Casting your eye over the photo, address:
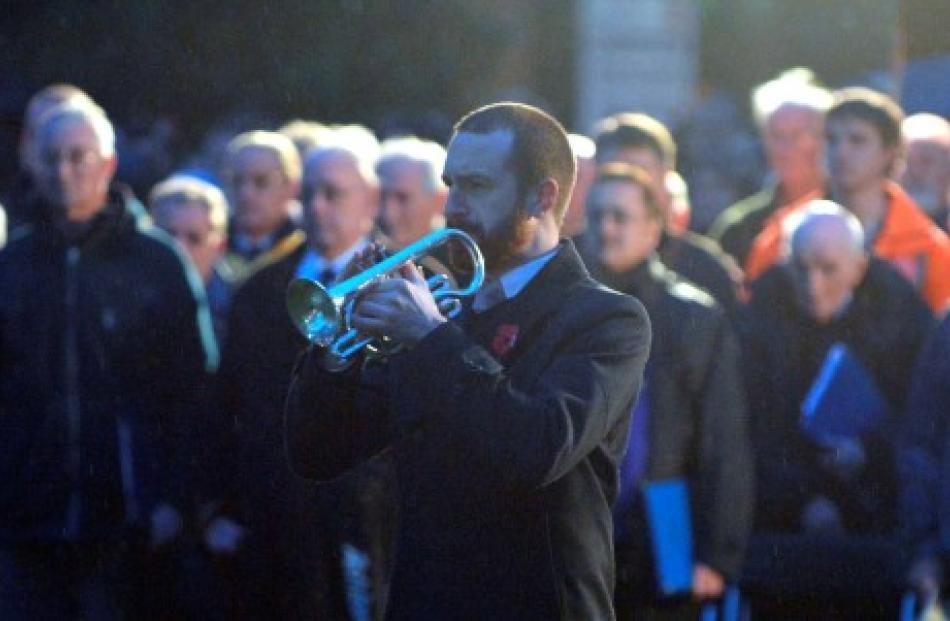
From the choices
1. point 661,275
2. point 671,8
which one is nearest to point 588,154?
point 661,275

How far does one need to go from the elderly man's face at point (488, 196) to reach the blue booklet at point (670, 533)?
3050 mm

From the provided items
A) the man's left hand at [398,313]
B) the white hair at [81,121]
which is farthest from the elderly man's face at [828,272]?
the man's left hand at [398,313]

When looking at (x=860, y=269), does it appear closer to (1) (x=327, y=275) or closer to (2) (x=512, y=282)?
(1) (x=327, y=275)

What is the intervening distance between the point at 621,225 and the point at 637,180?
6.5 inches

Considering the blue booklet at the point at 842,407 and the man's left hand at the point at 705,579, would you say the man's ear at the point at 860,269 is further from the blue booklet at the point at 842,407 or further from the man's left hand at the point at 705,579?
the man's left hand at the point at 705,579

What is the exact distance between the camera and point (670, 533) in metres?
8.96

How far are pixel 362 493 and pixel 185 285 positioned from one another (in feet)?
4.48

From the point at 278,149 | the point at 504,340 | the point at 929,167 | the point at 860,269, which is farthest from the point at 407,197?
the point at 504,340

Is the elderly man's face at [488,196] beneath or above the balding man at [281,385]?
above

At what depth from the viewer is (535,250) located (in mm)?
6059

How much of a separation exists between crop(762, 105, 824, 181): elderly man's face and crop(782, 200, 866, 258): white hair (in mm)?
1408

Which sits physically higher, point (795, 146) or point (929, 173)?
point (795, 146)

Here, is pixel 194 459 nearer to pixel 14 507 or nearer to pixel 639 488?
pixel 14 507

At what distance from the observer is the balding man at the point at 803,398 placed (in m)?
9.24
